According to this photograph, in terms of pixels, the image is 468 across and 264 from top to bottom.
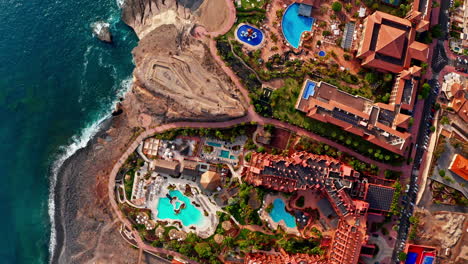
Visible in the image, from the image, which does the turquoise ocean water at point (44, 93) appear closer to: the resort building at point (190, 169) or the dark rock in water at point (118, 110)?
the dark rock in water at point (118, 110)

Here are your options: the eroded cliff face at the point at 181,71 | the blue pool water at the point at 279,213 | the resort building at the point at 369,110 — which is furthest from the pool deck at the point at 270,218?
the eroded cliff face at the point at 181,71

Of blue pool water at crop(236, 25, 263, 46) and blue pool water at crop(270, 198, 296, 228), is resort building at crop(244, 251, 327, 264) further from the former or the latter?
blue pool water at crop(236, 25, 263, 46)

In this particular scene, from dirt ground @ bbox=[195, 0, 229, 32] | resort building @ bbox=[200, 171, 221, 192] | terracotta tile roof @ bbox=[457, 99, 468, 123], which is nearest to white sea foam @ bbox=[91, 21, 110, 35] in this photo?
dirt ground @ bbox=[195, 0, 229, 32]

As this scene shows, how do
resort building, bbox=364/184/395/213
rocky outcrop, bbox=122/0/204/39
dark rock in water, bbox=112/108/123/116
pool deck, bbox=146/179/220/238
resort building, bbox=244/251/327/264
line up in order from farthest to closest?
dark rock in water, bbox=112/108/123/116
rocky outcrop, bbox=122/0/204/39
pool deck, bbox=146/179/220/238
resort building, bbox=364/184/395/213
resort building, bbox=244/251/327/264

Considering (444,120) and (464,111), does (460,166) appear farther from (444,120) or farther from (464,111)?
(464,111)

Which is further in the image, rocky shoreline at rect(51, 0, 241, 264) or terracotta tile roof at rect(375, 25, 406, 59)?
rocky shoreline at rect(51, 0, 241, 264)

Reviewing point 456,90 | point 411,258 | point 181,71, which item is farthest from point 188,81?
point 411,258
